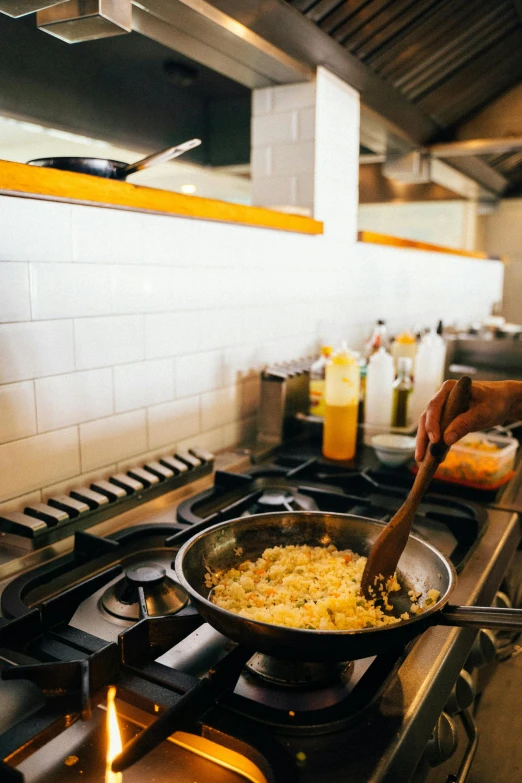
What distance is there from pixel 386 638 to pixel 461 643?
0.93 ft

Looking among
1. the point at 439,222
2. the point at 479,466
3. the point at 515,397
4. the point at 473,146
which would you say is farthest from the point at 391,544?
the point at 439,222

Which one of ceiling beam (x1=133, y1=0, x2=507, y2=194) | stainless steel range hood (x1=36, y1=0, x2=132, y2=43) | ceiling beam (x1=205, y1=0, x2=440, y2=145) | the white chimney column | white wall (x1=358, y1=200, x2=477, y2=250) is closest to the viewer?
stainless steel range hood (x1=36, y1=0, x2=132, y2=43)

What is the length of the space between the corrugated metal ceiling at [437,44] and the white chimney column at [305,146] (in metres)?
0.17

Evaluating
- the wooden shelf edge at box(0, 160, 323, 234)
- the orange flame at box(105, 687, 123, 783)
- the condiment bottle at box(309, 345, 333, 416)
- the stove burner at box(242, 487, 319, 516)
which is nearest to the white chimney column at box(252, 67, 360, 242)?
the wooden shelf edge at box(0, 160, 323, 234)

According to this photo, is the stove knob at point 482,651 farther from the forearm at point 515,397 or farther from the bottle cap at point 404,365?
the bottle cap at point 404,365

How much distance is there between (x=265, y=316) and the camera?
197 cm

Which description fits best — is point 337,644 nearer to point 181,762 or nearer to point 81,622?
point 181,762

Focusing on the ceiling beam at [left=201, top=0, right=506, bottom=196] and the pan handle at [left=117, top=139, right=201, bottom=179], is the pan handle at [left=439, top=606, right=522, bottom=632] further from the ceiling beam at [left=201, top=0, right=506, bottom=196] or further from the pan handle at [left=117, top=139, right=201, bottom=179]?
the ceiling beam at [left=201, top=0, right=506, bottom=196]

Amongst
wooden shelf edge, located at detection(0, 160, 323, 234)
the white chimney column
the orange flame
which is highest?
the white chimney column

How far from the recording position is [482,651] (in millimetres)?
1228

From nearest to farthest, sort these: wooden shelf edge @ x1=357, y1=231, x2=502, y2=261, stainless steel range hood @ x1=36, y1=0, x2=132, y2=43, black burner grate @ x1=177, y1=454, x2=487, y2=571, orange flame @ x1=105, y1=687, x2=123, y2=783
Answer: orange flame @ x1=105, y1=687, x2=123, y2=783
stainless steel range hood @ x1=36, y1=0, x2=132, y2=43
black burner grate @ x1=177, y1=454, x2=487, y2=571
wooden shelf edge @ x1=357, y1=231, x2=502, y2=261

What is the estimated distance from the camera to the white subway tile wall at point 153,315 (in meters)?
1.22

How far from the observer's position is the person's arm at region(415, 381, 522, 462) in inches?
41.3

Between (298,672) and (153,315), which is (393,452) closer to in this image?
(153,315)
